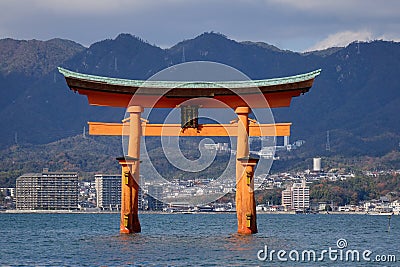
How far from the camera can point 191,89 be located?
47.5 metres

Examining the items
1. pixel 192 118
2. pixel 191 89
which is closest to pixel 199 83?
pixel 191 89

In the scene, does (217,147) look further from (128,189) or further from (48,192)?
(48,192)

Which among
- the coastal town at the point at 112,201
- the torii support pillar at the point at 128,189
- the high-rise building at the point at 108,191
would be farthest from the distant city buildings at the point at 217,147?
the torii support pillar at the point at 128,189

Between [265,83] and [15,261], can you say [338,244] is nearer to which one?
[265,83]

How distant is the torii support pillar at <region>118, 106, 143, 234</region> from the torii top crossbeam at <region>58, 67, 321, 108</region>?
3.27 ft

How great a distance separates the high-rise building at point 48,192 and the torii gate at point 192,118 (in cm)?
12115

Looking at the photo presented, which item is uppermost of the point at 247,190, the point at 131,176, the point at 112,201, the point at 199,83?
the point at 199,83

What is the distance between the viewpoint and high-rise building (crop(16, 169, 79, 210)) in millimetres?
168750

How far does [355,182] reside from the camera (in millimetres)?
187750

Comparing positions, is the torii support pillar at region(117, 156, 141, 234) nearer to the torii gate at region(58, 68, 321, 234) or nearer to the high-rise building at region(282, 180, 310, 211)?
the torii gate at region(58, 68, 321, 234)

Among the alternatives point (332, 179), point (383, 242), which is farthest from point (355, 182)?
point (383, 242)

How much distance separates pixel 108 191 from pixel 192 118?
12712 centimetres

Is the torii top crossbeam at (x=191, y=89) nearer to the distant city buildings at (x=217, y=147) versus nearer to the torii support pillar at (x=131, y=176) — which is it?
the torii support pillar at (x=131, y=176)

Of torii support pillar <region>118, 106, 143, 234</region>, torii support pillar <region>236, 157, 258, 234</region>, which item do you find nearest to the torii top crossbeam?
torii support pillar <region>118, 106, 143, 234</region>
